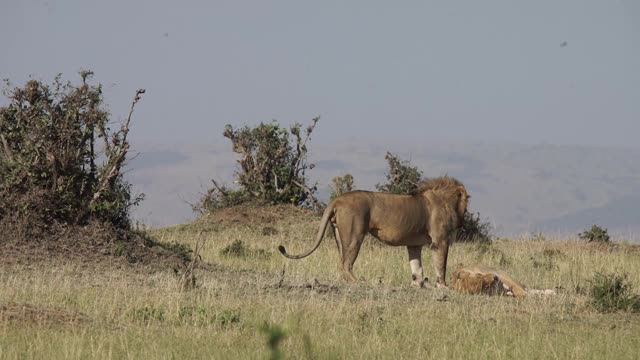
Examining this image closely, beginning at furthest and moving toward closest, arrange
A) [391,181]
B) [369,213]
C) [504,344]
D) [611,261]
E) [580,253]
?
[391,181]
[580,253]
[611,261]
[369,213]
[504,344]

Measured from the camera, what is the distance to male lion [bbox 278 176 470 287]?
15.9m

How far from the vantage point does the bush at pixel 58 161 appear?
1678 centimetres

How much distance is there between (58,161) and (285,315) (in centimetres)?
663

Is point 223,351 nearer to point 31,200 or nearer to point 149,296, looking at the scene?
point 149,296

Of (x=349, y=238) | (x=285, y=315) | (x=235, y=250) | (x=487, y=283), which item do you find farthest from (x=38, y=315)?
(x=235, y=250)

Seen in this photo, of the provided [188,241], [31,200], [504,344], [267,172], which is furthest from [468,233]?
[504,344]

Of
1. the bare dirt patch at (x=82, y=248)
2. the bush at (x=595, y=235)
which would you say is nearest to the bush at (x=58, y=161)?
the bare dirt patch at (x=82, y=248)

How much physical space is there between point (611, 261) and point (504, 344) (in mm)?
11393

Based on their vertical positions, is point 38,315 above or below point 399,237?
below

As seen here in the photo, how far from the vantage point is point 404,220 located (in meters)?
16.2

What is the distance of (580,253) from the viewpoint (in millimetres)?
23109

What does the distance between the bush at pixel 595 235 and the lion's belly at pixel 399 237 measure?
11127 millimetres

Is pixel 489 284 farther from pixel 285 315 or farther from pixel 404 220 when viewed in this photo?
pixel 285 315

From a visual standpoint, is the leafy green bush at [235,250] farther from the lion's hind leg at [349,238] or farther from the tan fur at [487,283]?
the tan fur at [487,283]
